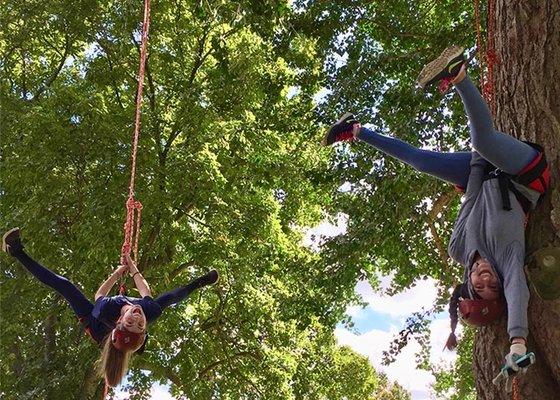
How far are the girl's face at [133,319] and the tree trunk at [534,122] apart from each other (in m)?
1.93

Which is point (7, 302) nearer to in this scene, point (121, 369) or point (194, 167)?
point (194, 167)

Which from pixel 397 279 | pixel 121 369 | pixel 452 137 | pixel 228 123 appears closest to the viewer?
pixel 121 369

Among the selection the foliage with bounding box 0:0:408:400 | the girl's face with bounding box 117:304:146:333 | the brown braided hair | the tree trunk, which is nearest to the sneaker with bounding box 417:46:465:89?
the tree trunk

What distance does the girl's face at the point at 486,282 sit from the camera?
2514mm

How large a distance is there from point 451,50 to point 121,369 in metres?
2.58

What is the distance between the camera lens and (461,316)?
8.68 feet

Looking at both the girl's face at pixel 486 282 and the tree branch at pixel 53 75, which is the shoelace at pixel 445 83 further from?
the tree branch at pixel 53 75

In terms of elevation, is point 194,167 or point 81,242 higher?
point 194,167

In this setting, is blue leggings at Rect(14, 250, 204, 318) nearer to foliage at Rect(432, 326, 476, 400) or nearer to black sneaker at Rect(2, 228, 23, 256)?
black sneaker at Rect(2, 228, 23, 256)

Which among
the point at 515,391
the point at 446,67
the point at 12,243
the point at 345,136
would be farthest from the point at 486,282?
the point at 12,243

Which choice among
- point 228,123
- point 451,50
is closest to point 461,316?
point 451,50

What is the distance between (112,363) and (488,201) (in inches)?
92.0

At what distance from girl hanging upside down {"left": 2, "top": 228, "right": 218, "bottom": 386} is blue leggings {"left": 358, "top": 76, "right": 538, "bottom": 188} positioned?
1886 millimetres

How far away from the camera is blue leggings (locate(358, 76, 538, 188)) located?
2408 mm
